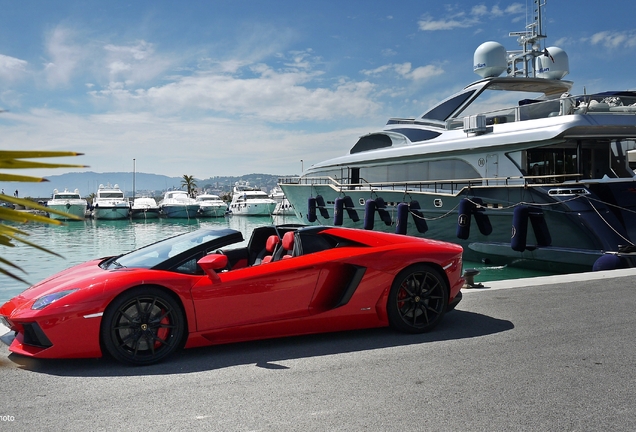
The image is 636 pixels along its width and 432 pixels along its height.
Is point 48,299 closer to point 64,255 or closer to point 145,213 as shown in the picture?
point 64,255

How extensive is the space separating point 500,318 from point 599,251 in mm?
8837

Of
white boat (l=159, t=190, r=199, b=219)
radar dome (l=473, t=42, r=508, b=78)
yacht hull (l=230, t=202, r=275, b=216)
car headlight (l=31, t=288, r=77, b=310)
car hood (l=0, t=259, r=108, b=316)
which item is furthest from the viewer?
yacht hull (l=230, t=202, r=275, b=216)

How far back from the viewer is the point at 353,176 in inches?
947

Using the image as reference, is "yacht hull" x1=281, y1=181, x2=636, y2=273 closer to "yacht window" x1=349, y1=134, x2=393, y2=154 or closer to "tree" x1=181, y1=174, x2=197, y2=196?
"yacht window" x1=349, y1=134, x2=393, y2=154

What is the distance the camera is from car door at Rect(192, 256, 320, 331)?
4762mm

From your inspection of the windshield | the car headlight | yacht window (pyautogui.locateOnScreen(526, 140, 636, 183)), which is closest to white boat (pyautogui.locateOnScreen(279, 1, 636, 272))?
yacht window (pyautogui.locateOnScreen(526, 140, 636, 183))

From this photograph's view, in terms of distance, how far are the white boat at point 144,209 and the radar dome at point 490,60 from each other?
129 feet

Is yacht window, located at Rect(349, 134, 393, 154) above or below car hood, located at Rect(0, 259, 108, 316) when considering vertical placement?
above

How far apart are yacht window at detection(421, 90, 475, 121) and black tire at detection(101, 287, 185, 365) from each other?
18571 mm

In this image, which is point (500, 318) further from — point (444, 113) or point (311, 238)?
point (444, 113)

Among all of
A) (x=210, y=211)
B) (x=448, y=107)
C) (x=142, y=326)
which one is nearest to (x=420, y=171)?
(x=448, y=107)

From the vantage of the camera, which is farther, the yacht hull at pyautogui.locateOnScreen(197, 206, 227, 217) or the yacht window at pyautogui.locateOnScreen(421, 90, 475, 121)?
the yacht hull at pyautogui.locateOnScreen(197, 206, 227, 217)

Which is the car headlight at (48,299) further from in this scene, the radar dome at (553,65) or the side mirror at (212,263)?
the radar dome at (553,65)

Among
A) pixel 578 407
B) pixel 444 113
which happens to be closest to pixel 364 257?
pixel 578 407
